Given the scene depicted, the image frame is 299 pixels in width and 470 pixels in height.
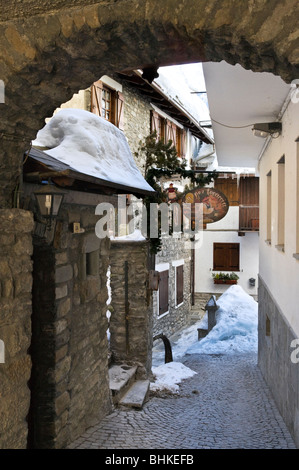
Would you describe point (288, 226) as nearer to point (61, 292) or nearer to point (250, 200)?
point (61, 292)

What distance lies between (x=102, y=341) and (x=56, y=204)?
8.63 ft

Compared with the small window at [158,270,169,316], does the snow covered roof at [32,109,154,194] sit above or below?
above

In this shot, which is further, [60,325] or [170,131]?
[170,131]

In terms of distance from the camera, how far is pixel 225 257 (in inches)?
776

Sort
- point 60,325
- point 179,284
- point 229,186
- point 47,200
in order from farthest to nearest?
point 229,186
point 179,284
point 60,325
point 47,200

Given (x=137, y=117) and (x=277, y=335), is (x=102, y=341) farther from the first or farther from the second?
(x=137, y=117)

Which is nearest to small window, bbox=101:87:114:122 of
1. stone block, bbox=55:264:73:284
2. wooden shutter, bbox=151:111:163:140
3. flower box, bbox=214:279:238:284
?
wooden shutter, bbox=151:111:163:140

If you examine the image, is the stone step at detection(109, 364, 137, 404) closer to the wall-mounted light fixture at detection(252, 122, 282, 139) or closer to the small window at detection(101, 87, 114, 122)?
the wall-mounted light fixture at detection(252, 122, 282, 139)

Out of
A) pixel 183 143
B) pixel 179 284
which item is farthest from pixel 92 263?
pixel 183 143

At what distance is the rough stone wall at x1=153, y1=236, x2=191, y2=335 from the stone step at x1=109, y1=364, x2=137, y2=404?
17.2 feet

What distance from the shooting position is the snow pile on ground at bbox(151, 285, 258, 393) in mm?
8867

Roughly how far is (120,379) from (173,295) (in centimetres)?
818

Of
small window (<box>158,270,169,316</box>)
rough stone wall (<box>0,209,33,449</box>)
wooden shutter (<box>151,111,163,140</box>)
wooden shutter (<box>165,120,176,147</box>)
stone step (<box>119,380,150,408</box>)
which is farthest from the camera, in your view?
wooden shutter (<box>165,120,176,147</box>)

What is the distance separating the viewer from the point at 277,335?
6199 mm
